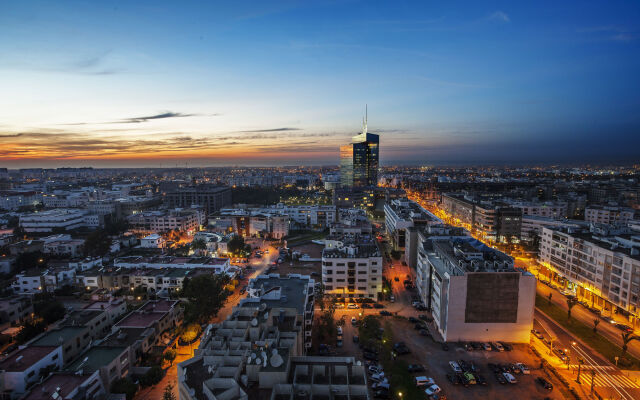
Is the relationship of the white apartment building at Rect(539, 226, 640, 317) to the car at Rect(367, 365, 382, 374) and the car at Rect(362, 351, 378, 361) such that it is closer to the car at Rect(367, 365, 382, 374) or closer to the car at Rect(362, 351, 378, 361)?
the car at Rect(362, 351, 378, 361)

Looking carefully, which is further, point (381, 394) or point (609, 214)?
point (609, 214)

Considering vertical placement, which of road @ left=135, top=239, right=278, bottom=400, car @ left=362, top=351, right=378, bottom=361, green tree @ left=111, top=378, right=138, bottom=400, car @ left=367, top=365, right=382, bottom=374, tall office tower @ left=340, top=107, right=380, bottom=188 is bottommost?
road @ left=135, top=239, right=278, bottom=400

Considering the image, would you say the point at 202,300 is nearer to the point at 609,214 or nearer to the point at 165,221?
the point at 165,221

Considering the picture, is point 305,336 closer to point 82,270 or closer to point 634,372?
point 634,372

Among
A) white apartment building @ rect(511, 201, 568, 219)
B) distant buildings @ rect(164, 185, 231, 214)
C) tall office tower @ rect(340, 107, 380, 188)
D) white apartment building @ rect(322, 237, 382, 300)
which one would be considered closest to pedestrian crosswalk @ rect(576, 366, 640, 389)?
white apartment building @ rect(322, 237, 382, 300)

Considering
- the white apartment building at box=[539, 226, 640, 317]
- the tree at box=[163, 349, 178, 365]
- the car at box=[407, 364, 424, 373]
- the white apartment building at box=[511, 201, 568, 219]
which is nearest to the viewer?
the car at box=[407, 364, 424, 373]

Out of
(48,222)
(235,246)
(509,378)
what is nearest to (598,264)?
(509,378)

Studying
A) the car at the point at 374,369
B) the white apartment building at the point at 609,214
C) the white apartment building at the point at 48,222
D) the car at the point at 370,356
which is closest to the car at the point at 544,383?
the car at the point at 374,369
